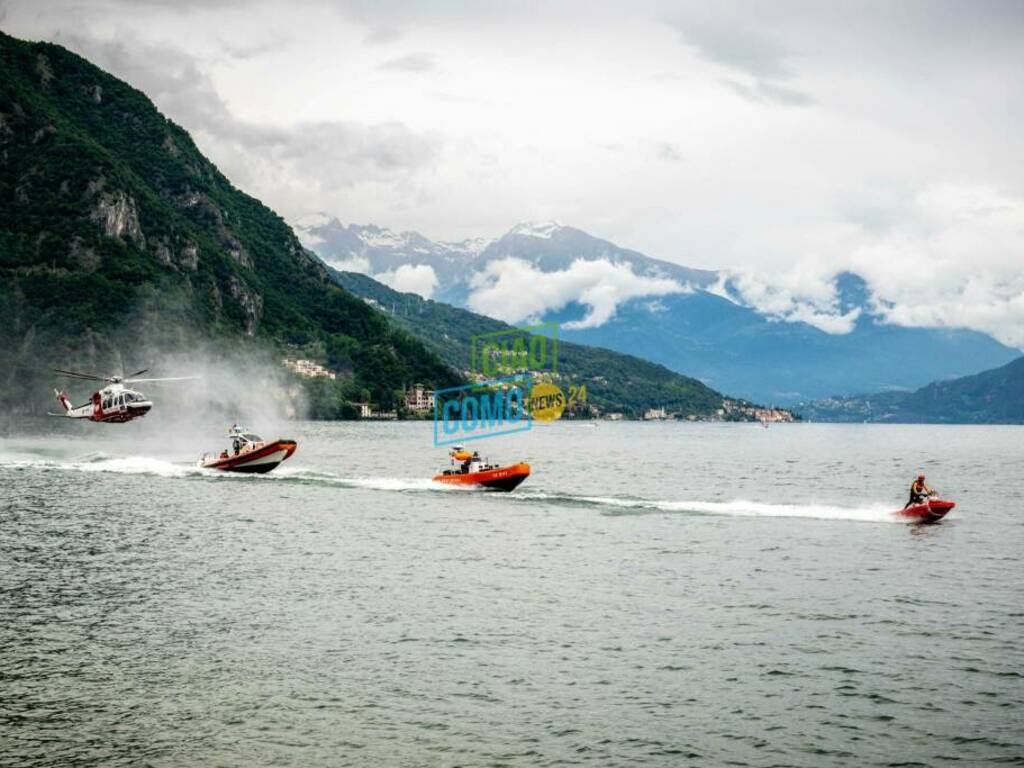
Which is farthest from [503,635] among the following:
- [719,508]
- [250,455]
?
[250,455]

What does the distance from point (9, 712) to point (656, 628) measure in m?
22.6

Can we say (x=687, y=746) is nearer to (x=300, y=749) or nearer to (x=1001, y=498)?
(x=300, y=749)

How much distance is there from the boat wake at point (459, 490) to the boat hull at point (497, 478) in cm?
83

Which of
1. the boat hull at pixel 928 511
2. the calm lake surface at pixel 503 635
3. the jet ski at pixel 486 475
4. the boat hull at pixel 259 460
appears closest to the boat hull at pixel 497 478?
the jet ski at pixel 486 475

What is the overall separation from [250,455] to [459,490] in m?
24.8

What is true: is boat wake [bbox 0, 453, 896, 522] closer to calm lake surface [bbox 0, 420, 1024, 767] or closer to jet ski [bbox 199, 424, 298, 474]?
jet ski [bbox 199, 424, 298, 474]

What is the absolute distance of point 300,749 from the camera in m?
24.7

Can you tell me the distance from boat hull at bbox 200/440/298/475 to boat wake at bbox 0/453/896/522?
74 cm

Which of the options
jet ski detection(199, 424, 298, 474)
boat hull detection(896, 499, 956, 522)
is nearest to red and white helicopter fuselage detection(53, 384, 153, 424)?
jet ski detection(199, 424, 298, 474)

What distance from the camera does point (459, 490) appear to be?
3433 inches

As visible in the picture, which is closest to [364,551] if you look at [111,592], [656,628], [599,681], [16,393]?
[111,592]

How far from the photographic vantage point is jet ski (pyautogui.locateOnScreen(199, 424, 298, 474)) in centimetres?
9662

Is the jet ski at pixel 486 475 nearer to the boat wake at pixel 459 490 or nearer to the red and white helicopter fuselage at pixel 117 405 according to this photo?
the boat wake at pixel 459 490

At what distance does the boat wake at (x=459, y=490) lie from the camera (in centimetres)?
7539
